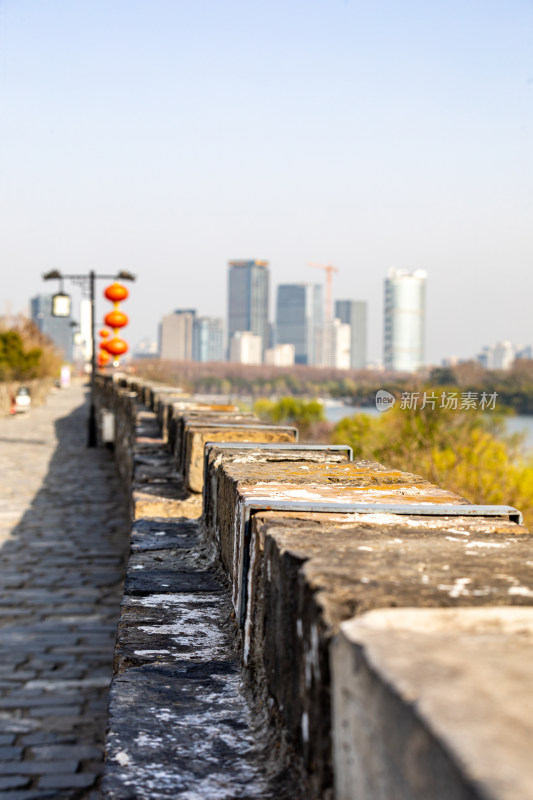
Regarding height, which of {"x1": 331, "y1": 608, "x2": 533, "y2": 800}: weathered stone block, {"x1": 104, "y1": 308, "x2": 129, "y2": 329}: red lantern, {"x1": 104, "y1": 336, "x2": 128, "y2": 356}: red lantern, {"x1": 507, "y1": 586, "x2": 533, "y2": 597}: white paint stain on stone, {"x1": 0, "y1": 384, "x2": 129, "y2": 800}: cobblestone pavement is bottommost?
{"x1": 0, "y1": 384, "x2": 129, "y2": 800}: cobblestone pavement

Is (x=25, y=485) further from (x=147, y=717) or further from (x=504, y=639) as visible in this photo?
(x=504, y=639)

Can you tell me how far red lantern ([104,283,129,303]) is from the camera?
1650cm

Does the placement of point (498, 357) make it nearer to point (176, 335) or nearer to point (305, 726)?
point (305, 726)

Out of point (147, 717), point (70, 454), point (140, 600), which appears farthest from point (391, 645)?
point (70, 454)

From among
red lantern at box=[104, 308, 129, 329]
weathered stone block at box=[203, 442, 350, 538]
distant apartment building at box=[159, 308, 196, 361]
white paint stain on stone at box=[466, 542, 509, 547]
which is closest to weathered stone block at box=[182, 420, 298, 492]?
weathered stone block at box=[203, 442, 350, 538]

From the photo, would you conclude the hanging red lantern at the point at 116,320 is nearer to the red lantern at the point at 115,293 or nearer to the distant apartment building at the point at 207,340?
the red lantern at the point at 115,293

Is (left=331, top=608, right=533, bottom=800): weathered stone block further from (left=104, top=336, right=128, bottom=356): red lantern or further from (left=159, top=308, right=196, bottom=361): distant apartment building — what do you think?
(left=159, top=308, right=196, bottom=361): distant apartment building

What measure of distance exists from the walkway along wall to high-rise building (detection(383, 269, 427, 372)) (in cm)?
1516

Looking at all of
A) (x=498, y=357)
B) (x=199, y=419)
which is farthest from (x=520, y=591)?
(x=498, y=357)

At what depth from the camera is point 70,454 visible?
15.9m

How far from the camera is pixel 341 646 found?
1.03 metres

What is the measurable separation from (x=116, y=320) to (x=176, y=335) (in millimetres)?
133214

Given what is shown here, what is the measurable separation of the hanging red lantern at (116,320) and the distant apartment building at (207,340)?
122916 mm

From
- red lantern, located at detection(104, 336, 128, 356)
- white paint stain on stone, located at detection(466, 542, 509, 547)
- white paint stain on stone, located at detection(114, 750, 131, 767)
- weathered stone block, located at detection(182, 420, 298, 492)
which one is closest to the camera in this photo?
white paint stain on stone, located at detection(114, 750, 131, 767)
